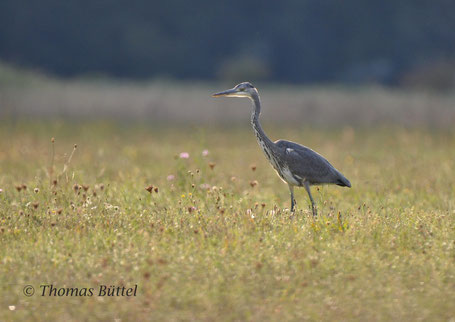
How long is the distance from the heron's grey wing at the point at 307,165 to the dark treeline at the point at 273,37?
33.3 meters

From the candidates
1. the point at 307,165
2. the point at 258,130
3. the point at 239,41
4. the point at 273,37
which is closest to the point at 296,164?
the point at 307,165

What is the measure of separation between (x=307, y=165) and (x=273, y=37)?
120 feet

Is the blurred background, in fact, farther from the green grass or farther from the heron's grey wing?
the green grass

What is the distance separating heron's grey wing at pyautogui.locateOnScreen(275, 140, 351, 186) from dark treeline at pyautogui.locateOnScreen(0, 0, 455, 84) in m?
33.3

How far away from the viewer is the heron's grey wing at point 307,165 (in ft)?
24.9

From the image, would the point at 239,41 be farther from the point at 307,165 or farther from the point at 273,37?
the point at 307,165

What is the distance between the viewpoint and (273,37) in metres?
43.2

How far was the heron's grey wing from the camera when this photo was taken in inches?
299

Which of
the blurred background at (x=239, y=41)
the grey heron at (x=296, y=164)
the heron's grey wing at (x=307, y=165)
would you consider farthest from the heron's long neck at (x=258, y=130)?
the blurred background at (x=239, y=41)

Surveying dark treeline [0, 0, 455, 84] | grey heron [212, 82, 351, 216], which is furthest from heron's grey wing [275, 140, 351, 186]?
dark treeline [0, 0, 455, 84]

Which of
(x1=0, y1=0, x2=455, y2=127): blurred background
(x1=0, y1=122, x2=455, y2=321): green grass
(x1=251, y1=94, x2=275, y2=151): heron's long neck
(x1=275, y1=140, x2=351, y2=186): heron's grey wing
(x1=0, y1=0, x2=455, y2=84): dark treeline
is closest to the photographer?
(x1=0, y1=122, x2=455, y2=321): green grass

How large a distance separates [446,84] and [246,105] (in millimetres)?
17571

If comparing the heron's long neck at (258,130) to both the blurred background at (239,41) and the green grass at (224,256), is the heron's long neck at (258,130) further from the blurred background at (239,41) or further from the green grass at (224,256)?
the blurred background at (239,41)

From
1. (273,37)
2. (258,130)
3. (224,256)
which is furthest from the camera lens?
(273,37)
